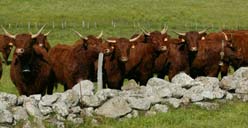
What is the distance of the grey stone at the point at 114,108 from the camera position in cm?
1279

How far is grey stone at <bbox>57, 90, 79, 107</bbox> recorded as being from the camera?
12.6m

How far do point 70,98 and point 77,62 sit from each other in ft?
16.4

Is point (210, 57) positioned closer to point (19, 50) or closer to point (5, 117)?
point (19, 50)

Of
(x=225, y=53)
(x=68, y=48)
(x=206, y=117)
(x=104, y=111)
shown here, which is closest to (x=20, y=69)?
(x=68, y=48)

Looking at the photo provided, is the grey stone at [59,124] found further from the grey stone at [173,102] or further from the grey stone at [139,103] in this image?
the grey stone at [173,102]

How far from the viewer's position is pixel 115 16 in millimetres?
57469

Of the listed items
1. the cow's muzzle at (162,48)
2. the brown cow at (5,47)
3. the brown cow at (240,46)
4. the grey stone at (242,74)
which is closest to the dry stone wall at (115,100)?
the grey stone at (242,74)

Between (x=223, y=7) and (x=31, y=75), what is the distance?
52.5m

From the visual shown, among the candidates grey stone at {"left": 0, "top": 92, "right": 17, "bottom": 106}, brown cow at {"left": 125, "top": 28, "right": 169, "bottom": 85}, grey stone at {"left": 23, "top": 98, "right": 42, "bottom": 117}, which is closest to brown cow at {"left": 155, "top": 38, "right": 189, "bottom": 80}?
brown cow at {"left": 125, "top": 28, "right": 169, "bottom": 85}

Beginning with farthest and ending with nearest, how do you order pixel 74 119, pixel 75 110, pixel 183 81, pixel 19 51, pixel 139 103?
pixel 19 51
pixel 183 81
pixel 139 103
pixel 75 110
pixel 74 119

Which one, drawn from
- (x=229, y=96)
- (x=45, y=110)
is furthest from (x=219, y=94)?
(x=45, y=110)

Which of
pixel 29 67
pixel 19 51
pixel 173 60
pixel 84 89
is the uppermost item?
pixel 19 51

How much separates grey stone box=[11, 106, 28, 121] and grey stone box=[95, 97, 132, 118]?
1.74m

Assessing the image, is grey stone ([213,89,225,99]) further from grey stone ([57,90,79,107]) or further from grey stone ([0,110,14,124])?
grey stone ([0,110,14,124])
